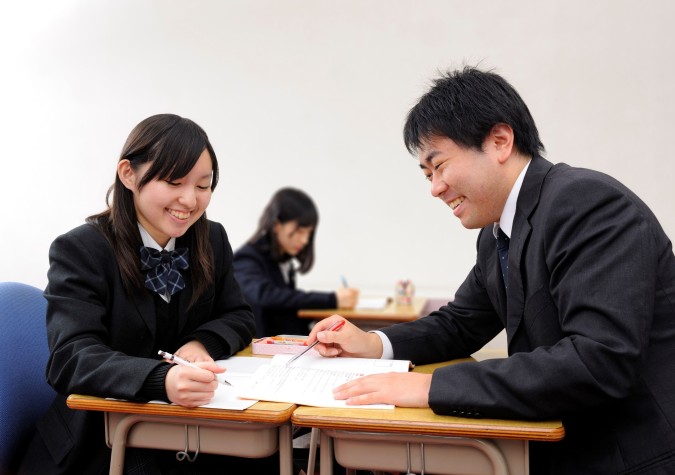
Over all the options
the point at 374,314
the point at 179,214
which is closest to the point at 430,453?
the point at 179,214

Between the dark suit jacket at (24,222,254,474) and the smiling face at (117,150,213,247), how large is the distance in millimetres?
144

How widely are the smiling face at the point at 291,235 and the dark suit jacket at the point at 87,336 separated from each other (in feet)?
5.92

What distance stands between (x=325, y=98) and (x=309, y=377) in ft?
11.0

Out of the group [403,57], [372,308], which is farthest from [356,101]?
[372,308]

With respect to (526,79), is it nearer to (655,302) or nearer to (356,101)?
(356,101)

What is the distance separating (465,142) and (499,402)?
0.62 meters

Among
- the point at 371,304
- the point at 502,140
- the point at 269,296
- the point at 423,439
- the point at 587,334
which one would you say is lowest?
the point at 371,304

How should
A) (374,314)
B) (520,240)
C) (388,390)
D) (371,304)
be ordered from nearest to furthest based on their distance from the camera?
1. (388,390)
2. (520,240)
3. (374,314)
4. (371,304)

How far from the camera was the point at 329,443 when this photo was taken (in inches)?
49.9

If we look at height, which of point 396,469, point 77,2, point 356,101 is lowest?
point 396,469

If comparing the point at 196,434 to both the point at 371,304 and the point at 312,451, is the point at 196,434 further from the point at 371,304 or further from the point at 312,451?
the point at 371,304

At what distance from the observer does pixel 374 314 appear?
11.0 ft

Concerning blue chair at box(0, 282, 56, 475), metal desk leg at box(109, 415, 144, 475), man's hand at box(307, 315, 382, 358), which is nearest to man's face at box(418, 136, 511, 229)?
man's hand at box(307, 315, 382, 358)

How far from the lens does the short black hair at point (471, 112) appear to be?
1481mm
